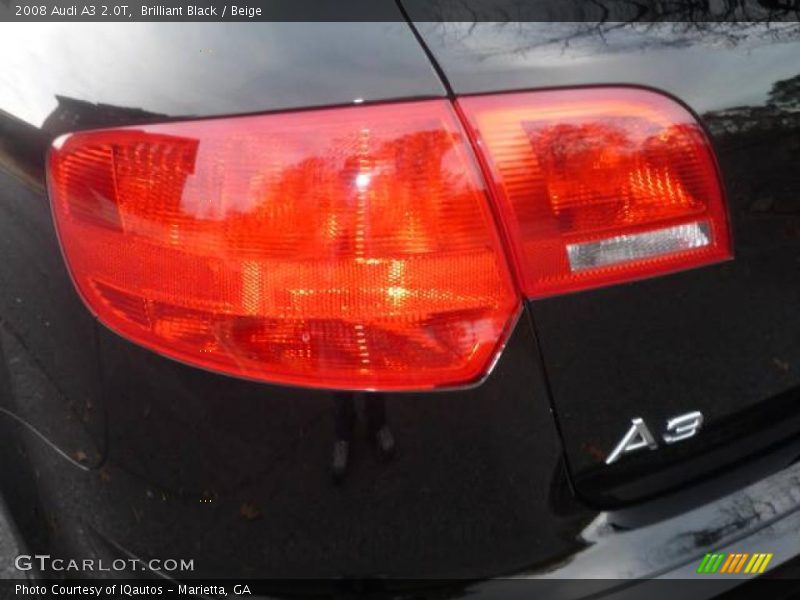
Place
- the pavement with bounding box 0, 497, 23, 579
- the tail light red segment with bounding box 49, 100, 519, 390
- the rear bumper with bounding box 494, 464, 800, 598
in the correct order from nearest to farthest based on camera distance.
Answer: the tail light red segment with bounding box 49, 100, 519, 390, the rear bumper with bounding box 494, 464, 800, 598, the pavement with bounding box 0, 497, 23, 579

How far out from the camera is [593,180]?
45.6 inches

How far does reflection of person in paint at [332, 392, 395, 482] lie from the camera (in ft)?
3.83

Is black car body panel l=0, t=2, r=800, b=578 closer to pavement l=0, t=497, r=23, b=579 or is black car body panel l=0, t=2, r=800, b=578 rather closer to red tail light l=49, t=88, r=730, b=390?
red tail light l=49, t=88, r=730, b=390

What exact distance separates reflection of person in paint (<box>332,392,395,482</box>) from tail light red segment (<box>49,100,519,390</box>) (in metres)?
0.02

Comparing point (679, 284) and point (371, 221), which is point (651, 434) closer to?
point (679, 284)

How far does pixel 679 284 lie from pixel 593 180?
0.75 feet

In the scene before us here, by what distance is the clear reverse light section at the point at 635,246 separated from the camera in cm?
118

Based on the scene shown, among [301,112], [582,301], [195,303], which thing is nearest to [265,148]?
[301,112]

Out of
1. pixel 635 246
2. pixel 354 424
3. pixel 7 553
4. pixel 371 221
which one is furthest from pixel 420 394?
pixel 7 553

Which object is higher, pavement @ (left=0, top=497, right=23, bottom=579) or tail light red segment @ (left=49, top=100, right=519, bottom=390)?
tail light red segment @ (left=49, top=100, right=519, bottom=390)

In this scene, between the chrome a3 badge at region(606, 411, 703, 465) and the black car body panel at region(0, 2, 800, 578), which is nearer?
the black car body panel at region(0, 2, 800, 578)

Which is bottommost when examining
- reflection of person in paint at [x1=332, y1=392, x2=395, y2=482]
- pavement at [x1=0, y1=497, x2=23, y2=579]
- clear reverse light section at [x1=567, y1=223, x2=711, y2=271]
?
pavement at [x1=0, y1=497, x2=23, y2=579]

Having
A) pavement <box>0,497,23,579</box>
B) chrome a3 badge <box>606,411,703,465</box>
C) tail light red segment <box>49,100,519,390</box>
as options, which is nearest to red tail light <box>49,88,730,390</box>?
tail light red segment <box>49,100,519,390</box>

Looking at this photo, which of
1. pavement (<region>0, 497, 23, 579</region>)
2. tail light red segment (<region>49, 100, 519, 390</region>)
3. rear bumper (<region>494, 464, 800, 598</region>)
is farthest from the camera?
pavement (<region>0, 497, 23, 579</region>)
